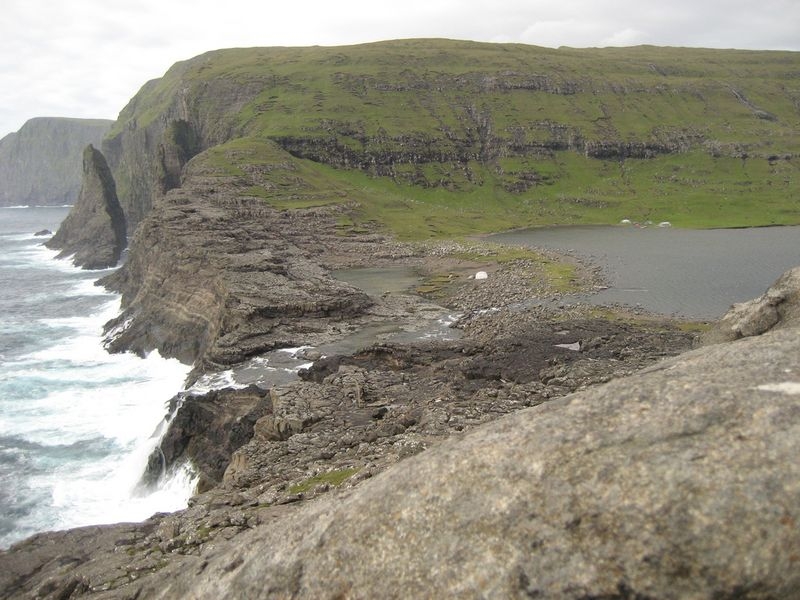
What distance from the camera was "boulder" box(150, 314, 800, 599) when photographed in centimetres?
831

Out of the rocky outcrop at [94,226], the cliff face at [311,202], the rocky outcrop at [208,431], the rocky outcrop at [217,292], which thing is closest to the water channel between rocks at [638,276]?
the rocky outcrop at [208,431]

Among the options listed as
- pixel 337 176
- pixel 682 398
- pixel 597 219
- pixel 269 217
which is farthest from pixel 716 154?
pixel 682 398

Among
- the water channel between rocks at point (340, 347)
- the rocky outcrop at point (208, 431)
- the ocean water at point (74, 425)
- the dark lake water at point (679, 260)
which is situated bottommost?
the ocean water at point (74, 425)

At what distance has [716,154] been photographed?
197 meters

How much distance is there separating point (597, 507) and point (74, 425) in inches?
2041

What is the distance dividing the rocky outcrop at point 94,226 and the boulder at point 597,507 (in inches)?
5861

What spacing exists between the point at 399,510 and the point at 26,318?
329ft

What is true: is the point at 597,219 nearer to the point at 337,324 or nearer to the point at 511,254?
the point at 511,254

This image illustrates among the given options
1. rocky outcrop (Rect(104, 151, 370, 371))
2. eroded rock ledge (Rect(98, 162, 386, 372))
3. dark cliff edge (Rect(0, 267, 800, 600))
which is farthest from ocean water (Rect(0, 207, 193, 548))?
dark cliff edge (Rect(0, 267, 800, 600))

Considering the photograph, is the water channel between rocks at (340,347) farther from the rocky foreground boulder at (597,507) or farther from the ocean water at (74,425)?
the rocky foreground boulder at (597,507)

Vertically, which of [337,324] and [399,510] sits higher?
[399,510]

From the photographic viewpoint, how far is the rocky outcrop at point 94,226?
146 m

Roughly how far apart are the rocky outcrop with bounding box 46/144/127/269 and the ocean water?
52.9 m

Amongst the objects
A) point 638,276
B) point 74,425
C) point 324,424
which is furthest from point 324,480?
point 638,276
